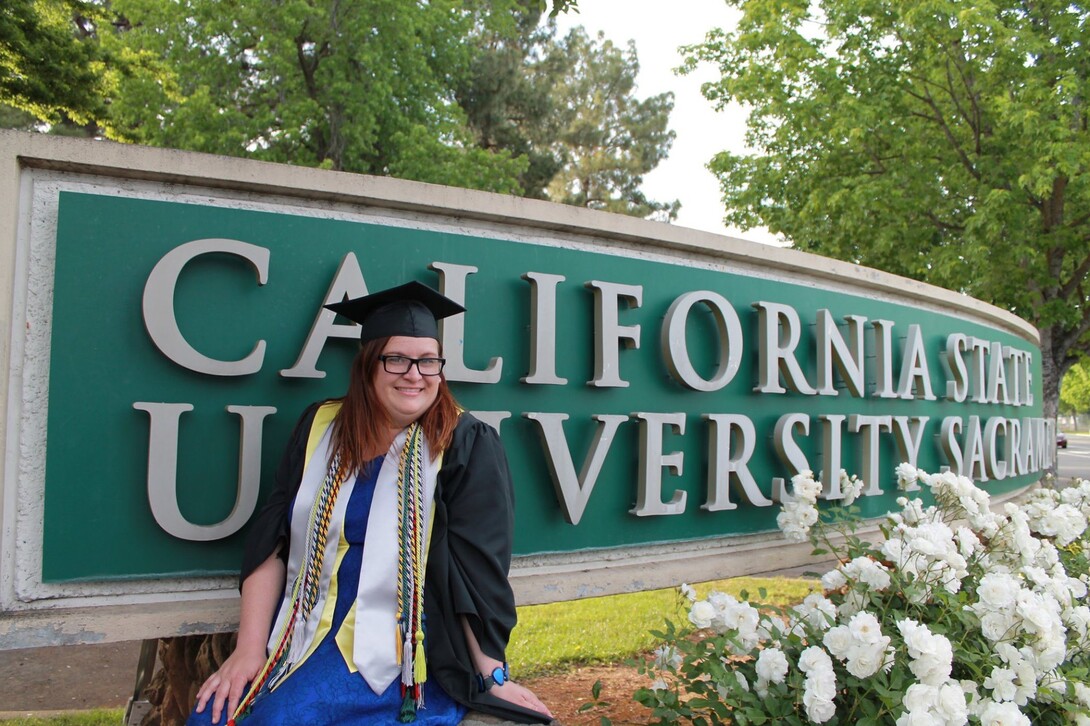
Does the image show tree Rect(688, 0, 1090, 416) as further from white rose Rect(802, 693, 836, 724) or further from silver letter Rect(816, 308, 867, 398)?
white rose Rect(802, 693, 836, 724)

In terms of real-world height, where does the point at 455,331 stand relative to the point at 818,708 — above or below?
above

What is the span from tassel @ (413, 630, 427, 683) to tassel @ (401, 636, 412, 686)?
0.6 inches

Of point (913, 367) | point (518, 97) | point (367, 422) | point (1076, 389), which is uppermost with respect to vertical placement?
point (518, 97)

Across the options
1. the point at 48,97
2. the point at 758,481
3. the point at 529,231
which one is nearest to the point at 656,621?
the point at 758,481

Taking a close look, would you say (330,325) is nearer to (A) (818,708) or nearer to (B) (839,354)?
(A) (818,708)

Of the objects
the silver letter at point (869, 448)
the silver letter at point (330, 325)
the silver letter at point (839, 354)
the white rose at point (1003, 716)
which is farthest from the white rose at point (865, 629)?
the silver letter at point (869, 448)

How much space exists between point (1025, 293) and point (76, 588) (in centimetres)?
1104

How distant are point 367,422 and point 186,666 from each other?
1.37 m

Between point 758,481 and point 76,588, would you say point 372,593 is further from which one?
point 758,481

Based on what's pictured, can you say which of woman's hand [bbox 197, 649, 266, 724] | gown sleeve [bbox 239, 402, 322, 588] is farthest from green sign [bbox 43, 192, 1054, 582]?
woman's hand [bbox 197, 649, 266, 724]

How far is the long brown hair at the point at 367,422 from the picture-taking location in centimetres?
A: 211

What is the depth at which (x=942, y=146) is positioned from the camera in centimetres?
1091

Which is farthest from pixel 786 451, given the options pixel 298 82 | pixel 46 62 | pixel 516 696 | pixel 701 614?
pixel 298 82

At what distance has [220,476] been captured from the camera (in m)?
2.40
